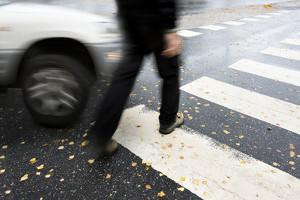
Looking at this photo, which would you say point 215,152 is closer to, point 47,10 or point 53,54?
point 53,54

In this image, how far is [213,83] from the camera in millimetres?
4848

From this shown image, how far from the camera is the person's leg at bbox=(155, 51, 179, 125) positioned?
2.64 metres

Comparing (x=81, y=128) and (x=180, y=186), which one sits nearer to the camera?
(x=180, y=186)

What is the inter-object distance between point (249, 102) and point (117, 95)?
103 inches

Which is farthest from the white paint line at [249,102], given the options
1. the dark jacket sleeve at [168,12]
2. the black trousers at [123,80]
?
the dark jacket sleeve at [168,12]

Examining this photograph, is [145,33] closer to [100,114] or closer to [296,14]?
[100,114]

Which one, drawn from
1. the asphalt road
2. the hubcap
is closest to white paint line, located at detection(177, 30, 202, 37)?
the asphalt road

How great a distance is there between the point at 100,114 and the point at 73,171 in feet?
2.30

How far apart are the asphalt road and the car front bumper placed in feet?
2.55

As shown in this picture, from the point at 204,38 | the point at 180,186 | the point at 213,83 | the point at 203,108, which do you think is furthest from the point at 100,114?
the point at 204,38

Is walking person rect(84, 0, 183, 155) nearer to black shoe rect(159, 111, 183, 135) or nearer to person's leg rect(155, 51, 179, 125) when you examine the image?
person's leg rect(155, 51, 179, 125)

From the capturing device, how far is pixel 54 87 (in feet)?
10.3

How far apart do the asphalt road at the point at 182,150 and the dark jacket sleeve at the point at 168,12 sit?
1.46 metres

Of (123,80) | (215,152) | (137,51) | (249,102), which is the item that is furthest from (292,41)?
(123,80)
